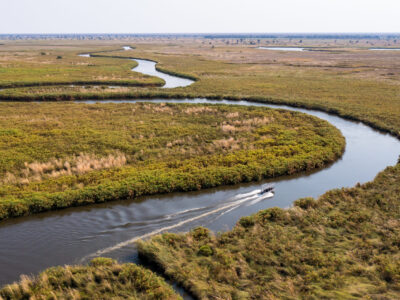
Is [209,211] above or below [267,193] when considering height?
below

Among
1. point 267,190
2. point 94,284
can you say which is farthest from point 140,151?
point 94,284

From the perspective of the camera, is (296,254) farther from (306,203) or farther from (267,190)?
(267,190)

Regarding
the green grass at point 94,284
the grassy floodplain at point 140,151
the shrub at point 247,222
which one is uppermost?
the grassy floodplain at point 140,151

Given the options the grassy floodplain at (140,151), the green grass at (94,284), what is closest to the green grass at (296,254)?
the green grass at (94,284)

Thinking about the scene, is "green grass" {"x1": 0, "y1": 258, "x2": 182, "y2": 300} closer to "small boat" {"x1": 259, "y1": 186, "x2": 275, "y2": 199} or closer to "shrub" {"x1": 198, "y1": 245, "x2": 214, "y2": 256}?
"shrub" {"x1": 198, "y1": 245, "x2": 214, "y2": 256}

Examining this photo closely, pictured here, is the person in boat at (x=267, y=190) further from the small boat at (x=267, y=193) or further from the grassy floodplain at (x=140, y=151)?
the grassy floodplain at (x=140, y=151)

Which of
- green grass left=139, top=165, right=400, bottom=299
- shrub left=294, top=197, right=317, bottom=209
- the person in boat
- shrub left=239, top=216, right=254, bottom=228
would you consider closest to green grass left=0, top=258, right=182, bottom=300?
green grass left=139, top=165, right=400, bottom=299

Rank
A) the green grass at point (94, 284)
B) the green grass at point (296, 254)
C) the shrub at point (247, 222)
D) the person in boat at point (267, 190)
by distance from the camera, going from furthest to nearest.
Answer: the person in boat at point (267, 190) < the shrub at point (247, 222) < the green grass at point (296, 254) < the green grass at point (94, 284)
